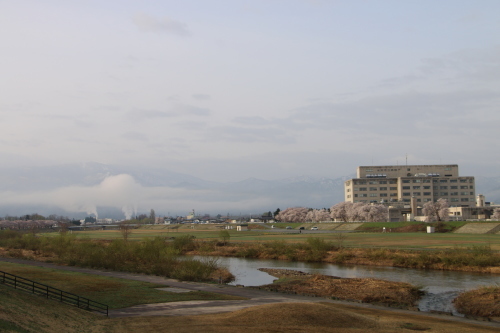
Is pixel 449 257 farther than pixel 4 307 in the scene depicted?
Yes

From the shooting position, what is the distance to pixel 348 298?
45750 millimetres

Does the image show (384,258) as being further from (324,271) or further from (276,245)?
(276,245)

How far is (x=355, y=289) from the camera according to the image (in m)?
50.3

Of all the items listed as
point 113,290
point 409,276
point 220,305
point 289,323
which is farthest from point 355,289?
point 113,290

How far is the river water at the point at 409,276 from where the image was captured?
1832 inches

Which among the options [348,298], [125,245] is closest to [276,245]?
[125,245]

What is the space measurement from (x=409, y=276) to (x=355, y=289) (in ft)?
46.6

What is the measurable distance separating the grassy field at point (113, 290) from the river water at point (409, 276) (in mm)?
14582

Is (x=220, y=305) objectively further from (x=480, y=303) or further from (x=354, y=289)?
(x=480, y=303)

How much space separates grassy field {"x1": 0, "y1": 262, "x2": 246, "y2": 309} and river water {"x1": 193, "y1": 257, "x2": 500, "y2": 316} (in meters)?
14.6

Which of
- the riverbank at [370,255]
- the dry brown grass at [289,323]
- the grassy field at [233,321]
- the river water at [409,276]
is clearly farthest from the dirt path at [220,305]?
the riverbank at [370,255]

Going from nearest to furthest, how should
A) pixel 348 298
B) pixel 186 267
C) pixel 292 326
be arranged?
pixel 292 326 → pixel 348 298 → pixel 186 267

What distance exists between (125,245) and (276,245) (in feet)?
99.6

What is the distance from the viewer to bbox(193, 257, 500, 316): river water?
46.5 m
